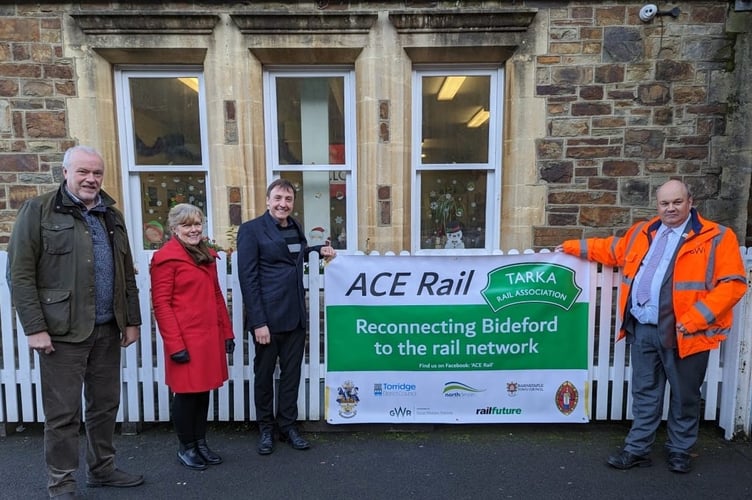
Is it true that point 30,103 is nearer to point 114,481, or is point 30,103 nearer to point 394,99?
point 394,99

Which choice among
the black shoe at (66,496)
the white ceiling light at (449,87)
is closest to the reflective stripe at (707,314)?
the white ceiling light at (449,87)

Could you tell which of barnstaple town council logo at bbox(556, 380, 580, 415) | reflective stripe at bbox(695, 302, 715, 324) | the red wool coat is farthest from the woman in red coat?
reflective stripe at bbox(695, 302, 715, 324)

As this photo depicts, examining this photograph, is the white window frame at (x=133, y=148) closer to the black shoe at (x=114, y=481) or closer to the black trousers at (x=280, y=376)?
the black trousers at (x=280, y=376)

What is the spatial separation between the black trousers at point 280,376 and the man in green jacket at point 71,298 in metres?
0.86

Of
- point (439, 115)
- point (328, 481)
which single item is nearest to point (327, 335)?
point (328, 481)

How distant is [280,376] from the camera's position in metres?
3.36

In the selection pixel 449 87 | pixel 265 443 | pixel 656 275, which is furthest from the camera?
pixel 449 87

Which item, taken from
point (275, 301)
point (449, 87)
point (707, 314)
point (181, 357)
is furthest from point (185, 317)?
point (449, 87)

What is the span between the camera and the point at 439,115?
5195 mm

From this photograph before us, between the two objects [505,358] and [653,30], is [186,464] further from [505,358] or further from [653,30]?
[653,30]

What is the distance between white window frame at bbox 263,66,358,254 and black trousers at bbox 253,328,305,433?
190cm

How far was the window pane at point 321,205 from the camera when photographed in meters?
5.24

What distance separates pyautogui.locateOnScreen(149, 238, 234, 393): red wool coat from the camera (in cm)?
282

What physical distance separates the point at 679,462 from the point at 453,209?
3110 millimetres
